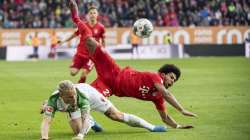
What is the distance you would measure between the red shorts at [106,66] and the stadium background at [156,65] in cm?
108

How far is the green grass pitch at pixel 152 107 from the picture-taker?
13609 mm

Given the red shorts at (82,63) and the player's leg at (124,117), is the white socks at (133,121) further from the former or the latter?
the red shorts at (82,63)

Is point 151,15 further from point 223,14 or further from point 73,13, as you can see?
point 73,13

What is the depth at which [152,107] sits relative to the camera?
18.5 metres

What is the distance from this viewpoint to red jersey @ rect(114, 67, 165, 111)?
13566 millimetres

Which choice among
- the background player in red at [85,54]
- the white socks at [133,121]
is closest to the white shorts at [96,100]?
the white socks at [133,121]

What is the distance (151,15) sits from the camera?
164ft

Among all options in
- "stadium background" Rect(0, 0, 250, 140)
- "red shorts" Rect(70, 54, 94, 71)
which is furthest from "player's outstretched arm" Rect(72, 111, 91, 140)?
"red shorts" Rect(70, 54, 94, 71)

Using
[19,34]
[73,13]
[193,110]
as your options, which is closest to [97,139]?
[73,13]

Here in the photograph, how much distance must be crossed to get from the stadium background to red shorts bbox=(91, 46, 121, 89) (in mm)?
1076

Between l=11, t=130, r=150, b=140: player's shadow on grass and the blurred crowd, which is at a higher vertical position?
l=11, t=130, r=150, b=140: player's shadow on grass

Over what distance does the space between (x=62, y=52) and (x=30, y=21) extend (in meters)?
4.75

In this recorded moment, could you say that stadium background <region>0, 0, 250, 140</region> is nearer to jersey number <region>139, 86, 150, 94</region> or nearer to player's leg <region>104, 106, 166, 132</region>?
player's leg <region>104, 106, 166, 132</region>

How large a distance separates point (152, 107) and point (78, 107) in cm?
596
